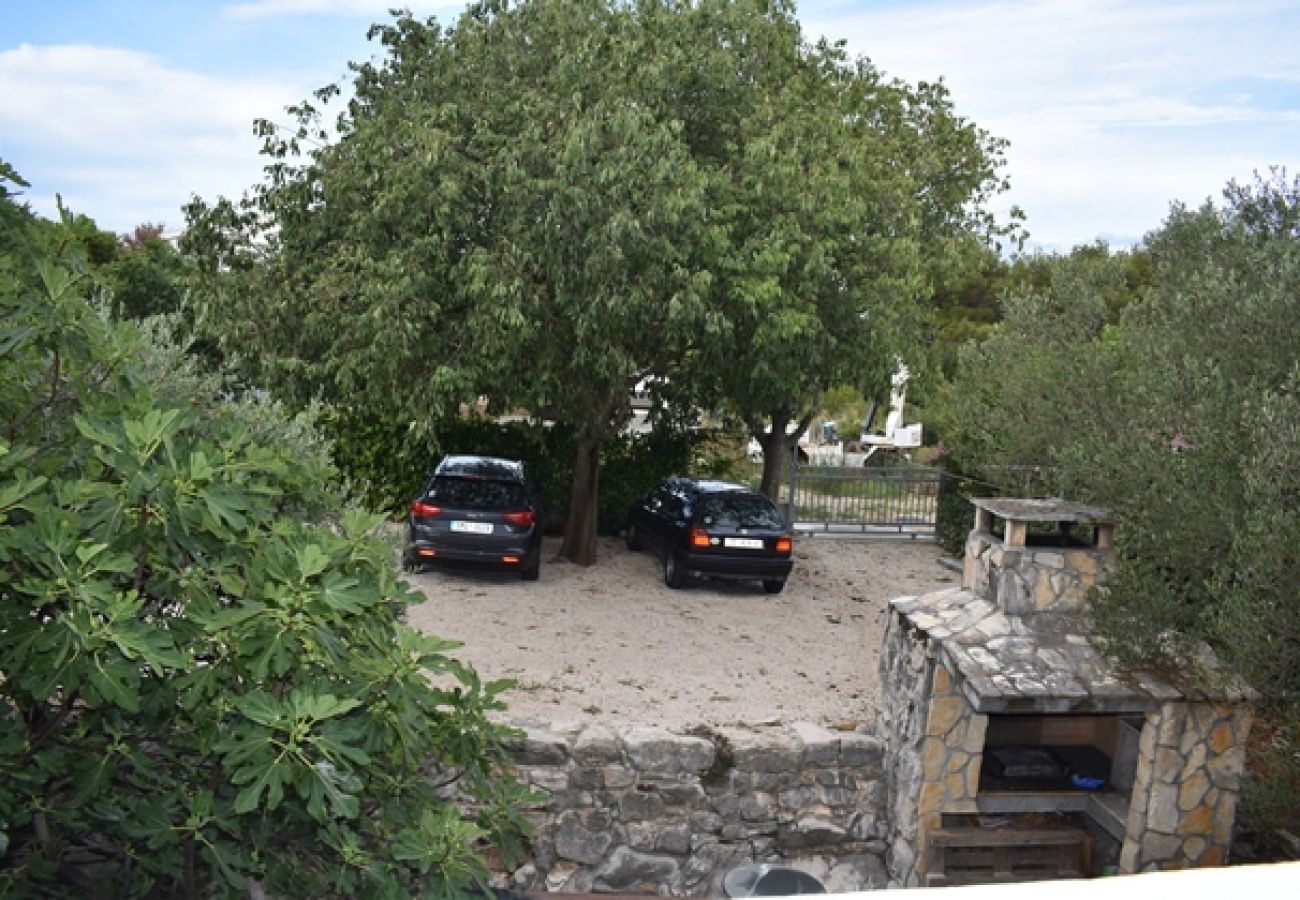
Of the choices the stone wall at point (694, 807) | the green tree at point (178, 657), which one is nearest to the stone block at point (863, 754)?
the stone wall at point (694, 807)

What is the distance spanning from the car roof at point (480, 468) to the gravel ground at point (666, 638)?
1.52 m

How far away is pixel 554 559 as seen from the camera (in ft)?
57.4

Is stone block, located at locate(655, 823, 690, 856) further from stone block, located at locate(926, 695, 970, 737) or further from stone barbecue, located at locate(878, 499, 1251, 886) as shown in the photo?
stone block, located at locate(926, 695, 970, 737)

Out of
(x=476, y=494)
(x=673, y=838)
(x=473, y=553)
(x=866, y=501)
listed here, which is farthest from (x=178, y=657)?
(x=866, y=501)

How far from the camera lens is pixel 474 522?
15203 millimetres

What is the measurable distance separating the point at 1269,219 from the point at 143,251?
3137cm

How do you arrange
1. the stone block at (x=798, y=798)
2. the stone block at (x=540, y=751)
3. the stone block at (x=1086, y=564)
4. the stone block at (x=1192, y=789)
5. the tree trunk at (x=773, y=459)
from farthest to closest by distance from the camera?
the tree trunk at (x=773, y=459)
the stone block at (x=798, y=798)
the stone block at (x=540, y=751)
the stone block at (x=1086, y=564)
the stone block at (x=1192, y=789)

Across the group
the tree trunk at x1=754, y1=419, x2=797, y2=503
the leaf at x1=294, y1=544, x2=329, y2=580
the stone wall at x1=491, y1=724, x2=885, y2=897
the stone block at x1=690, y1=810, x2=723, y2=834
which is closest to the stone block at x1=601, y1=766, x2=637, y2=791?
the stone wall at x1=491, y1=724, x2=885, y2=897

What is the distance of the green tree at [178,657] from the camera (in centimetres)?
412

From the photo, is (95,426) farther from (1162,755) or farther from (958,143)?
(958,143)

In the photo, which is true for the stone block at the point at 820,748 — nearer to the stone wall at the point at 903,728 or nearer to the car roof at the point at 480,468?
the stone wall at the point at 903,728

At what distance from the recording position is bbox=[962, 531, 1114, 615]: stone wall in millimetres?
9633

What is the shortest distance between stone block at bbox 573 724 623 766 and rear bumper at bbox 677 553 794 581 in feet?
17.8

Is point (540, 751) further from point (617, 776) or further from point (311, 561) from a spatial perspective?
point (311, 561)
